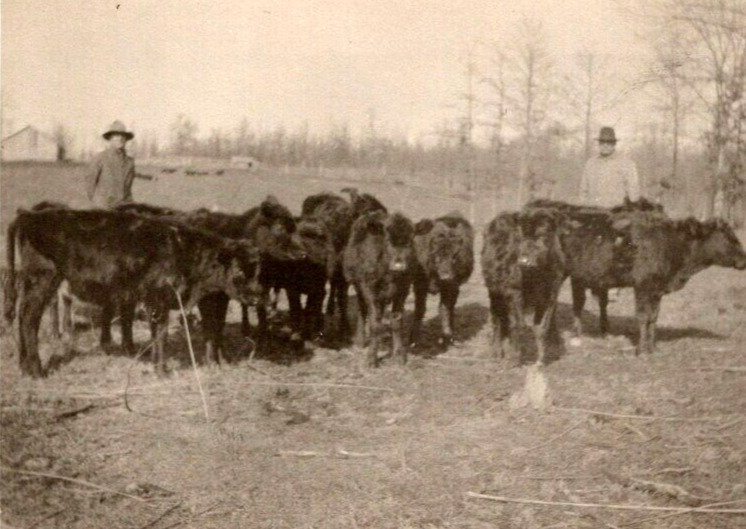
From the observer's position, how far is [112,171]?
980cm

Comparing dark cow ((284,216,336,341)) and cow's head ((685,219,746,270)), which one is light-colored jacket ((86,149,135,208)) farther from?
cow's head ((685,219,746,270))

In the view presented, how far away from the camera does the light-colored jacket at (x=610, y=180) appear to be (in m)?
10.9

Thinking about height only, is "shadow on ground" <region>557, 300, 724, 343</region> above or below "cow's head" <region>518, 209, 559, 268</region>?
below

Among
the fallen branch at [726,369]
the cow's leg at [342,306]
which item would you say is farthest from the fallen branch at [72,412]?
the fallen branch at [726,369]

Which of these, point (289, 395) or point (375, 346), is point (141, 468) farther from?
point (375, 346)

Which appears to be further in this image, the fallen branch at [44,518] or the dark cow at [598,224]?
the dark cow at [598,224]

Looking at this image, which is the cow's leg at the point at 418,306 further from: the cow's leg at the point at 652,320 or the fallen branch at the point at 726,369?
the fallen branch at the point at 726,369

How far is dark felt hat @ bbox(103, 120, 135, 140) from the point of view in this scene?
959 centimetres

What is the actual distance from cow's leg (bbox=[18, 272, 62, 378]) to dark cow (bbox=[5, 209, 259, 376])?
0.03 ft

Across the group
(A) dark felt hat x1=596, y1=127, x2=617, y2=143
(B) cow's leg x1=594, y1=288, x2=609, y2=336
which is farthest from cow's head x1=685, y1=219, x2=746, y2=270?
(A) dark felt hat x1=596, y1=127, x2=617, y2=143

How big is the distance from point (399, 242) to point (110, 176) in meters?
4.15

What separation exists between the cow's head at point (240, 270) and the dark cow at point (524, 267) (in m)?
2.85

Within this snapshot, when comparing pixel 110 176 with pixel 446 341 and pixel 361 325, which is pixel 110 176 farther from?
pixel 446 341

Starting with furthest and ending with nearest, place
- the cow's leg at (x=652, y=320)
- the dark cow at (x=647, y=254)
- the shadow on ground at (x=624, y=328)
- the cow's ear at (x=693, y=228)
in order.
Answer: the shadow on ground at (x=624, y=328) < the cow's ear at (x=693, y=228) < the dark cow at (x=647, y=254) < the cow's leg at (x=652, y=320)
